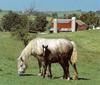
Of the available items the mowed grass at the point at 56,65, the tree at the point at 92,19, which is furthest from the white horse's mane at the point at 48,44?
the tree at the point at 92,19

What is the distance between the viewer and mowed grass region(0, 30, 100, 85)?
20116mm

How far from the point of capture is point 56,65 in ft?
111

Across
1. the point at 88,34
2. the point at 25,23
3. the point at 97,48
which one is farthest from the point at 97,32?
the point at 25,23

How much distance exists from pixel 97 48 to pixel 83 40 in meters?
6.39

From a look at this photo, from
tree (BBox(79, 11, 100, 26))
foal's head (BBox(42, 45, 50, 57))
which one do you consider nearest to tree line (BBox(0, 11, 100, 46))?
tree (BBox(79, 11, 100, 26))

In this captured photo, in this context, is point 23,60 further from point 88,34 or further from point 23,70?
point 88,34

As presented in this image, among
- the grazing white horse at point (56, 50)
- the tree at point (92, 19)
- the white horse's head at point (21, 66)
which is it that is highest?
the grazing white horse at point (56, 50)

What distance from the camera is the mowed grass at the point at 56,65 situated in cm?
2012

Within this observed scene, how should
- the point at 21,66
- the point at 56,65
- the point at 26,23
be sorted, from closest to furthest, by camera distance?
the point at 21,66 < the point at 56,65 < the point at 26,23

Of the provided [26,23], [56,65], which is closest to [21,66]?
[56,65]

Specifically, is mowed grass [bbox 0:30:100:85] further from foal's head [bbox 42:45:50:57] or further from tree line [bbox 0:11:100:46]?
tree line [bbox 0:11:100:46]

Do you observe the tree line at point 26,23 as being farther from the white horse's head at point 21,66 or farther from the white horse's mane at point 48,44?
the white horse's mane at point 48,44

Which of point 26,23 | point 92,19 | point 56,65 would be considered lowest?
point 92,19

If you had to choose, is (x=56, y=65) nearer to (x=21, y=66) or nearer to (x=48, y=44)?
(x=21, y=66)
